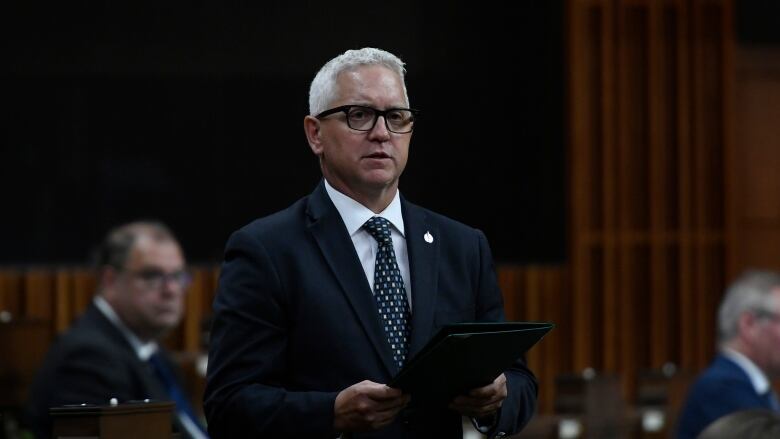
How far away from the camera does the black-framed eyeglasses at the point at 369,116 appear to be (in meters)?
2.36

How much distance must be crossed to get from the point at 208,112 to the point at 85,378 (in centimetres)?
450

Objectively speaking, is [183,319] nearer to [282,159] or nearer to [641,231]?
[282,159]

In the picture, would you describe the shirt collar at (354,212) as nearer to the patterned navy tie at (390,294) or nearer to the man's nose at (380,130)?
the patterned navy tie at (390,294)

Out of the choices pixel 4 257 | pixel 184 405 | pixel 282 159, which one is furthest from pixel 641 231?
pixel 184 405

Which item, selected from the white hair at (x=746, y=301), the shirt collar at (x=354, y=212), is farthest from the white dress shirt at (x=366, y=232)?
the white hair at (x=746, y=301)

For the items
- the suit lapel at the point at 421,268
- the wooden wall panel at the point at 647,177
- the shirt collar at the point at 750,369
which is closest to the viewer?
the suit lapel at the point at 421,268

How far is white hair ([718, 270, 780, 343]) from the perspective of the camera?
16.2ft

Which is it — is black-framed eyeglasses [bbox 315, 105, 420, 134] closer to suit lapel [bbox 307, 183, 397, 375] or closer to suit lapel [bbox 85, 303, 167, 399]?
suit lapel [bbox 307, 183, 397, 375]

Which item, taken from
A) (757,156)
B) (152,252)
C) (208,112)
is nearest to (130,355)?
(152,252)

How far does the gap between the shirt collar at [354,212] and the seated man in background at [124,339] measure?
1307 mm

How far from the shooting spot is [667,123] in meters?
8.96

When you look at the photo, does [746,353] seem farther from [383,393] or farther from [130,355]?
[383,393]

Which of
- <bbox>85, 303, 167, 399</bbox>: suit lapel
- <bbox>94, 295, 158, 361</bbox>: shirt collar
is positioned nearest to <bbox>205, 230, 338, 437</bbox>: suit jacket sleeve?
<bbox>85, 303, 167, 399</bbox>: suit lapel

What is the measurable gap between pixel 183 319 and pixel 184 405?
3.94 metres
